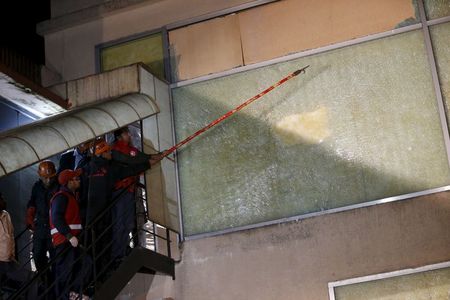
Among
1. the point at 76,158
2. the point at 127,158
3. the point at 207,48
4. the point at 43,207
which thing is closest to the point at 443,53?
the point at 207,48

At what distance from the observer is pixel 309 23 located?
10.3m

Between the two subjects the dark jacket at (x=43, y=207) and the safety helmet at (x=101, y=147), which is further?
the safety helmet at (x=101, y=147)

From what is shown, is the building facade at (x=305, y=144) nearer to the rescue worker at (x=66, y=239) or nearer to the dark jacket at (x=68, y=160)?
the dark jacket at (x=68, y=160)

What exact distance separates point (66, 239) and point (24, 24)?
6.29 meters

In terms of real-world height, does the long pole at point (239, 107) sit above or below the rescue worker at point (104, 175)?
above

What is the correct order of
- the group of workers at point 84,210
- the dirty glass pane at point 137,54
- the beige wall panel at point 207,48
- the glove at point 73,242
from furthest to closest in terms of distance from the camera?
1. the dirty glass pane at point 137,54
2. the beige wall panel at point 207,48
3. the group of workers at point 84,210
4. the glove at point 73,242

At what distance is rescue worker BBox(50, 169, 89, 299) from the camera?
810cm

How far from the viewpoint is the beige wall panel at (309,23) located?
999 cm

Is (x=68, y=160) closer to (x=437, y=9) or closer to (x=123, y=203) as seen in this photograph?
(x=123, y=203)

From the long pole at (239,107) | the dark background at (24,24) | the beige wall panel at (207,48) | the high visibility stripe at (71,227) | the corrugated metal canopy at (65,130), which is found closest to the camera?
the corrugated metal canopy at (65,130)

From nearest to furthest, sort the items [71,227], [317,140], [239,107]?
[71,227], [317,140], [239,107]

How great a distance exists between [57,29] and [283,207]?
4724 mm

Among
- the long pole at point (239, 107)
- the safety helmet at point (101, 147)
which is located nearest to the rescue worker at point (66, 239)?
the safety helmet at point (101, 147)

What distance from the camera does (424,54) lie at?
31.9ft
